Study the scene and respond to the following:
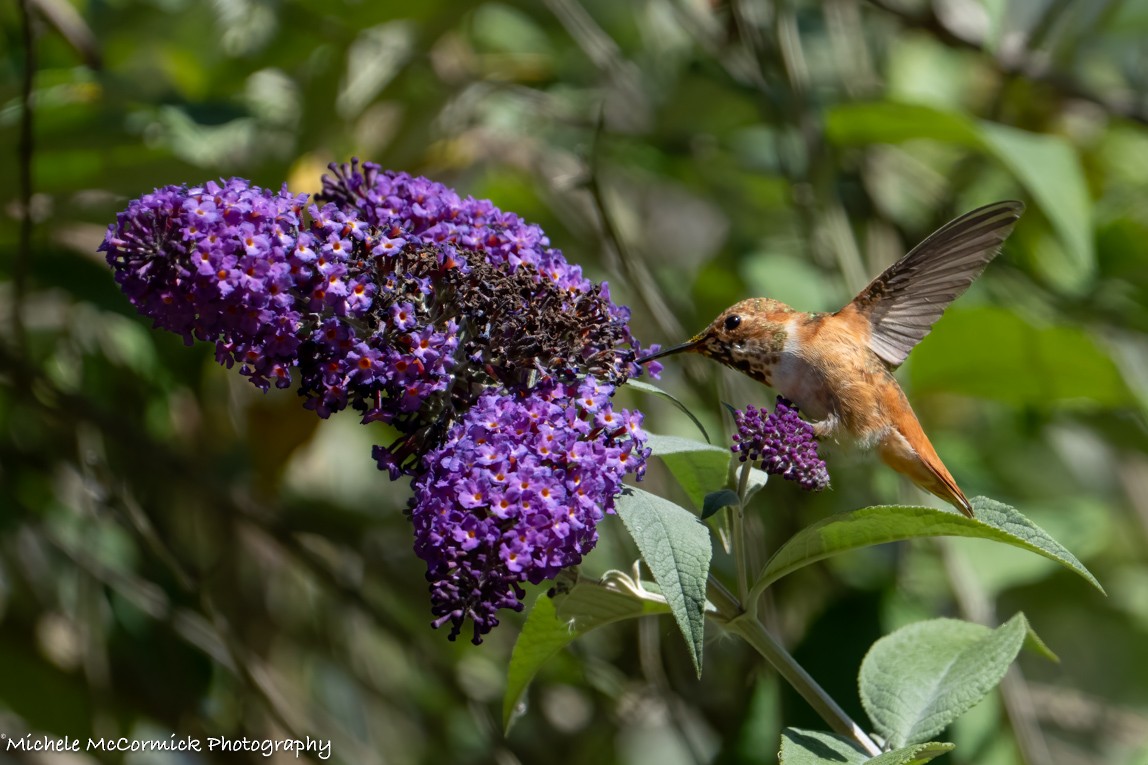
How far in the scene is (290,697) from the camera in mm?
3488

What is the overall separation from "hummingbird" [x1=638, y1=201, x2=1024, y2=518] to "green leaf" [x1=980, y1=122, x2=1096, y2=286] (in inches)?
23.6

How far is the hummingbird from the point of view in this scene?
2162mm

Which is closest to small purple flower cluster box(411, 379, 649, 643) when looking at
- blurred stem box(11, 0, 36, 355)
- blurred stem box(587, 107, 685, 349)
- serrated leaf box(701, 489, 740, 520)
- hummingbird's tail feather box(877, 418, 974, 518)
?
serrated leaf box(701, 489, 740, 520)

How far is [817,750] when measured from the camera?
5.47 feet

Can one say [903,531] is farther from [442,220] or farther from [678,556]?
[442,220]

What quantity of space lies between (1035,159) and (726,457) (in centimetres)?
141

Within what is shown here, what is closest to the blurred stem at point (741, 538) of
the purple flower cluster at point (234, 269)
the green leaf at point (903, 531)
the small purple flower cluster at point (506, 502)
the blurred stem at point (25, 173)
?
Answer: the green leaf at point (903, 531)

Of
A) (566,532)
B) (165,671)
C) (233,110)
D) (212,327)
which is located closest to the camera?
(566,532)

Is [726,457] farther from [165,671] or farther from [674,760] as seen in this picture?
[674,760]

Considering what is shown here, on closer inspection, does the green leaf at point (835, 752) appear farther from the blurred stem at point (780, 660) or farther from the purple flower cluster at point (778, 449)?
the purple flower cluster at point (778, 449)

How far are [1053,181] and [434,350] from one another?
5.55 ft

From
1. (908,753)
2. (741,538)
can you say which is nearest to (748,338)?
(741,538)

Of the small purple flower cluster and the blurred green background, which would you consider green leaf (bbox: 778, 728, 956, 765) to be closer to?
the small purple flower cluster

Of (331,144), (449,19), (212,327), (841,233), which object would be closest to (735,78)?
(841,233)
